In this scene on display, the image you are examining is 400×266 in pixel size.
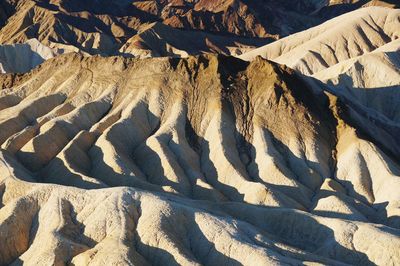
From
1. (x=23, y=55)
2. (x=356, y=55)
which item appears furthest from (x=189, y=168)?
(x=23, y=55)

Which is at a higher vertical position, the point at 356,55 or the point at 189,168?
the point at 189,168

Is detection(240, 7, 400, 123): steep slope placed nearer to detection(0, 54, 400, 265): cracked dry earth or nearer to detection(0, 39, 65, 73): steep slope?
detection(0, 54, 400, 265): cracked dry earth

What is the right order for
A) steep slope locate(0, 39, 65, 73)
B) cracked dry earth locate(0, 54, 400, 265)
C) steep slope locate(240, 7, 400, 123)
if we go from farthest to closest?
1. steep slope locate(0, 39, 65, 73)
2. steep slope locate(240, 7, 400, 123)
3. cracked dry earth locate(0, 54, 400, 265)

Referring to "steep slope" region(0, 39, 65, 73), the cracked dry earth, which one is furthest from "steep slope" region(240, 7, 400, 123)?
"steep slope" region(0, 39, 65, 73)

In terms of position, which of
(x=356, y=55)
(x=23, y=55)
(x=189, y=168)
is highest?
(x=189, y=168)

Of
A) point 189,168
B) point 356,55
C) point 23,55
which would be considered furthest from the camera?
point 23,55

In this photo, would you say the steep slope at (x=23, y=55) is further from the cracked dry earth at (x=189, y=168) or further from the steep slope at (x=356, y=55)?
the cracked dry earth at (x=189, y=168)

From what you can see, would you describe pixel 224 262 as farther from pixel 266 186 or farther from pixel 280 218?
pixel 266 186

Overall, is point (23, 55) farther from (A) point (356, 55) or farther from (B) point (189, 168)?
(B) point (189, 168)

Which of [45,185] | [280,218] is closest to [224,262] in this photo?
[280,218]
